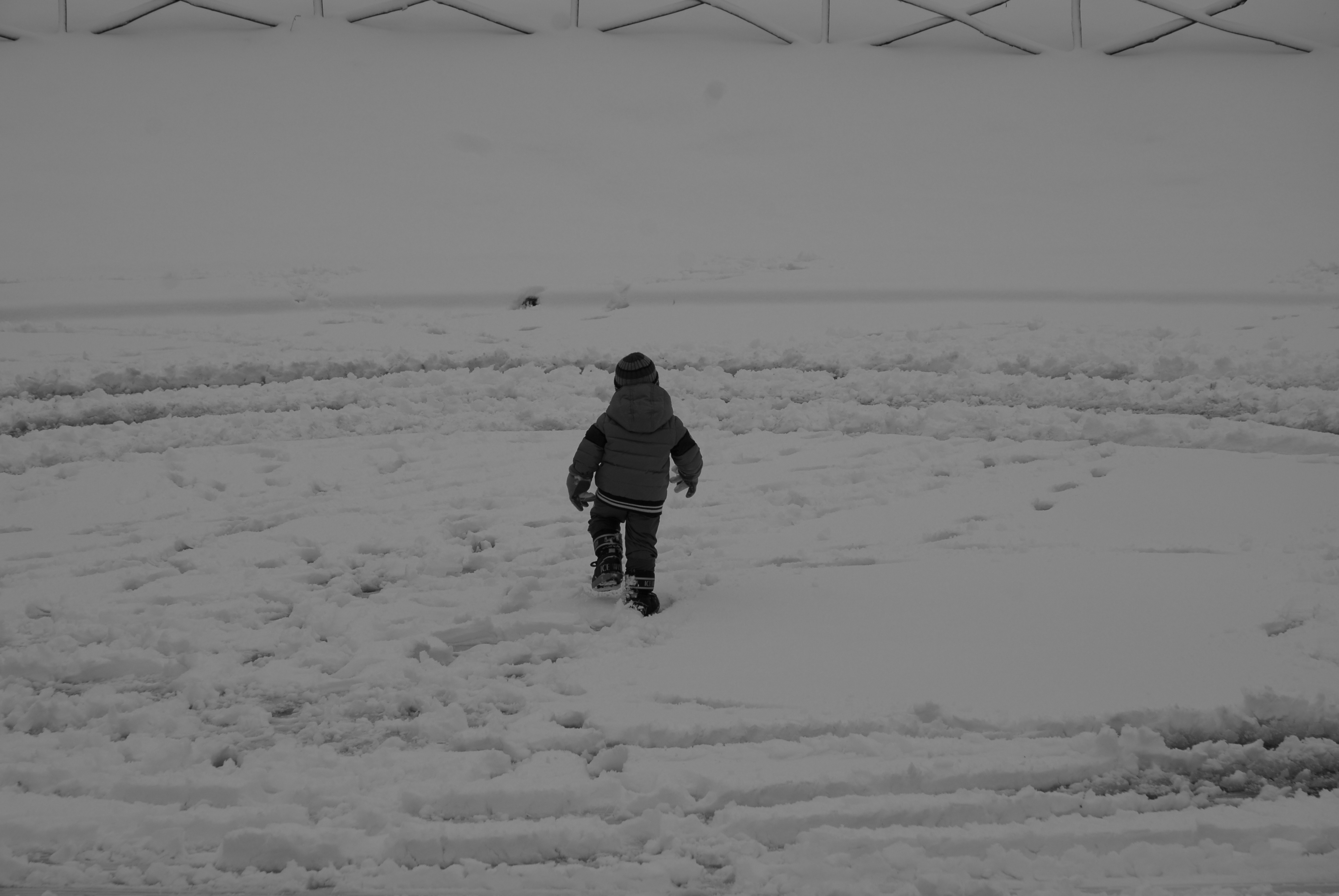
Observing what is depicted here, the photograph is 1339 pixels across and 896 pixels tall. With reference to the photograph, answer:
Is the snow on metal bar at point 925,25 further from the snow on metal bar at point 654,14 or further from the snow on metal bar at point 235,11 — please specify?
the snow on metal bar at point 235,11

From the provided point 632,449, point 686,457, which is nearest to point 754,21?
point 686,457

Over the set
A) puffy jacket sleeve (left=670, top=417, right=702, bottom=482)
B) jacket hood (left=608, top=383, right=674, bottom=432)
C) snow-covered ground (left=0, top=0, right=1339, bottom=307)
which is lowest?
puffy jacket sleeve (left=670, top=417, right=702, bottom=482)

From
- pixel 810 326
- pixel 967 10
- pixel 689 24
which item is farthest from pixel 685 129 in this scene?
pixel 810 326

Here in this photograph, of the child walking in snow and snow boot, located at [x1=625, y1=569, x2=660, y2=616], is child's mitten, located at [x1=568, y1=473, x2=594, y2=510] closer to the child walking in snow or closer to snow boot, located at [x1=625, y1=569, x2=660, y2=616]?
the child walking in snow

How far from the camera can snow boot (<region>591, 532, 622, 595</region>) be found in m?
4.62

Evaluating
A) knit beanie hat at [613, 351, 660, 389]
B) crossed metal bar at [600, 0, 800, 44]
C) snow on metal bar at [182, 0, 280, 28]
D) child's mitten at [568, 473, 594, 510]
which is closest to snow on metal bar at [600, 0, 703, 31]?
crossed metal bar at [600, 0, 800, 44]


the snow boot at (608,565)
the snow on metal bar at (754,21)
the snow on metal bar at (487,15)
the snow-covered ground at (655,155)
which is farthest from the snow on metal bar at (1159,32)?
the snow boot at (608,565)

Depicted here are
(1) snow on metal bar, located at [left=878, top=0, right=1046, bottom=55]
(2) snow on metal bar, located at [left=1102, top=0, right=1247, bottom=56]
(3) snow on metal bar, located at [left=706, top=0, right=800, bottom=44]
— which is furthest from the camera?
(3) snow on metal bar, located at [left=706, top=0, right=800, bottom=44]

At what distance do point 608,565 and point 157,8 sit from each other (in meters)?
14.8

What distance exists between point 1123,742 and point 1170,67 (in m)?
14.0

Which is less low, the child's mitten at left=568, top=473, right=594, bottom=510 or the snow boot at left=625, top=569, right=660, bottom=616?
the child's mitten at left=568, top=473, right=594, bottom=510

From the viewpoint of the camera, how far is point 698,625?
452 cm

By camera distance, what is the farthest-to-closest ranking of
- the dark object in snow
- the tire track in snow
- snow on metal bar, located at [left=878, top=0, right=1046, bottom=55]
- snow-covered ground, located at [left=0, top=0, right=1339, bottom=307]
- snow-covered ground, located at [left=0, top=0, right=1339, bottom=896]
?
snow on metal bar, located at [left=878, top=0, right=1046, bottom=55] → snow-covered ground, located at [left=0, top=0, right=1339, bottom=307] → the dark object in snow → the tire track in snow → snow-covered ground, located at [left=0, top=0, right=1339, bottom=896]

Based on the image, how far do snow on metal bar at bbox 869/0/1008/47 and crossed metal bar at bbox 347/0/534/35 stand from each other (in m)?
5.09
